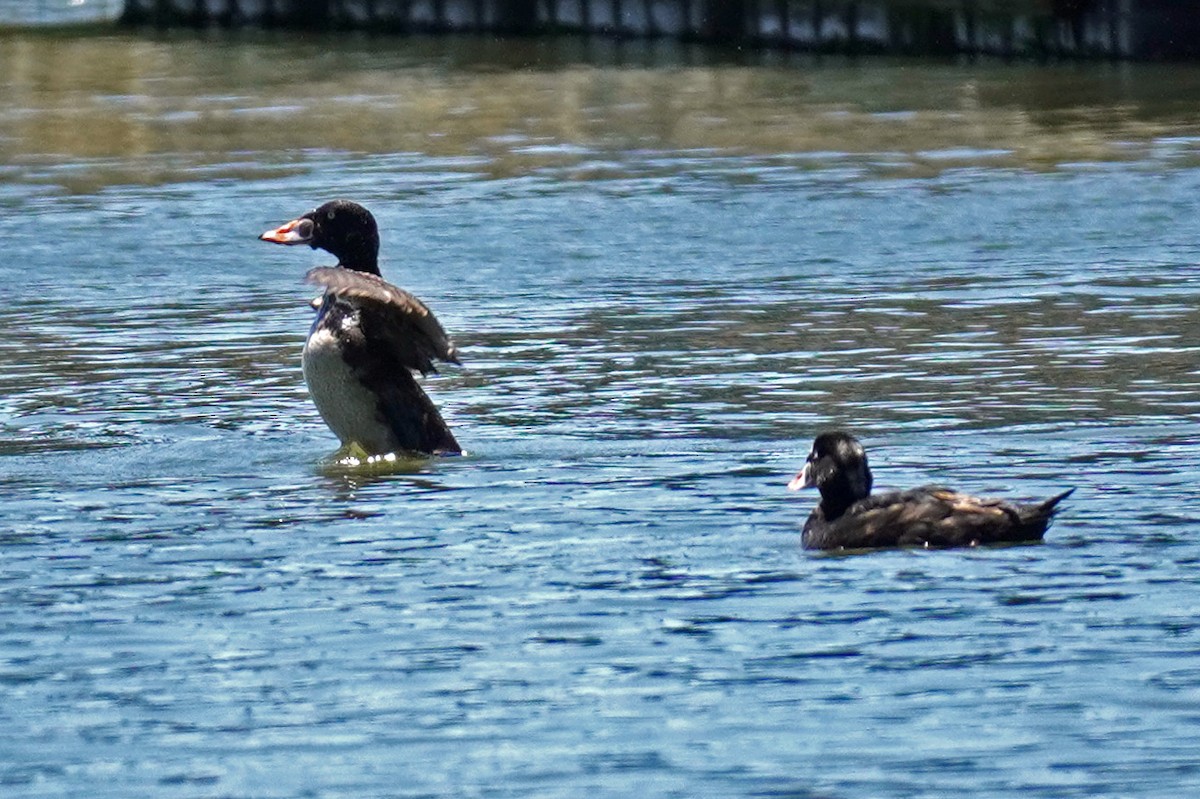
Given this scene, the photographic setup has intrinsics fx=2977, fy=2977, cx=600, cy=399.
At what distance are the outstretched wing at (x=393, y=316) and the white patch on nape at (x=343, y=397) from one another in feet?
0.65

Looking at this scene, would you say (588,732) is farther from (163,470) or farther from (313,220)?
(313,220)

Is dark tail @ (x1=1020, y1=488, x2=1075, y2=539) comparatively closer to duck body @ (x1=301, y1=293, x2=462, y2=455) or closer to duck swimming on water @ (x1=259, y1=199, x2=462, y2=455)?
duck swimming on water @ (x1=259, y1=199, x2=462, y2=455)

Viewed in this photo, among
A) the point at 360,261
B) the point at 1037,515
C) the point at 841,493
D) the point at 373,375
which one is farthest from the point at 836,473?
the point at 360,261

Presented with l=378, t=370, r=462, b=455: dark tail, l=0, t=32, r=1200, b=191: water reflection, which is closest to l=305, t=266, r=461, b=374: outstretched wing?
l=378, t=370, r=462, b=455: dark tail

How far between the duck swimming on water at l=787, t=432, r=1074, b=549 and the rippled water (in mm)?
103

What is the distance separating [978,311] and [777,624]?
7.96 metres

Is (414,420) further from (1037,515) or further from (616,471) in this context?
(1037,515)

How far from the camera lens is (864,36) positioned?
3612 centimetres

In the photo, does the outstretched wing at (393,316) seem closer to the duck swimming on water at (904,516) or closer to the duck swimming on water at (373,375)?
the duck swimming on water at (373,375)

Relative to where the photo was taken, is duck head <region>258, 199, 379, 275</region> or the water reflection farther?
the water reflection

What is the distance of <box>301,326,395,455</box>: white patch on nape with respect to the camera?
1341 centimetres

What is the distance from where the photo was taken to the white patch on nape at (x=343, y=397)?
13414 mm

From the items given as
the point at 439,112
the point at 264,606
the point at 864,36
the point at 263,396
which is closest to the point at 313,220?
the point at 263,396

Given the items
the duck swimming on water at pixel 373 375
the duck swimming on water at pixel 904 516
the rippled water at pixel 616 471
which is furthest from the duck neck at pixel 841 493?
the duck swimming on water at pixel 373 375
